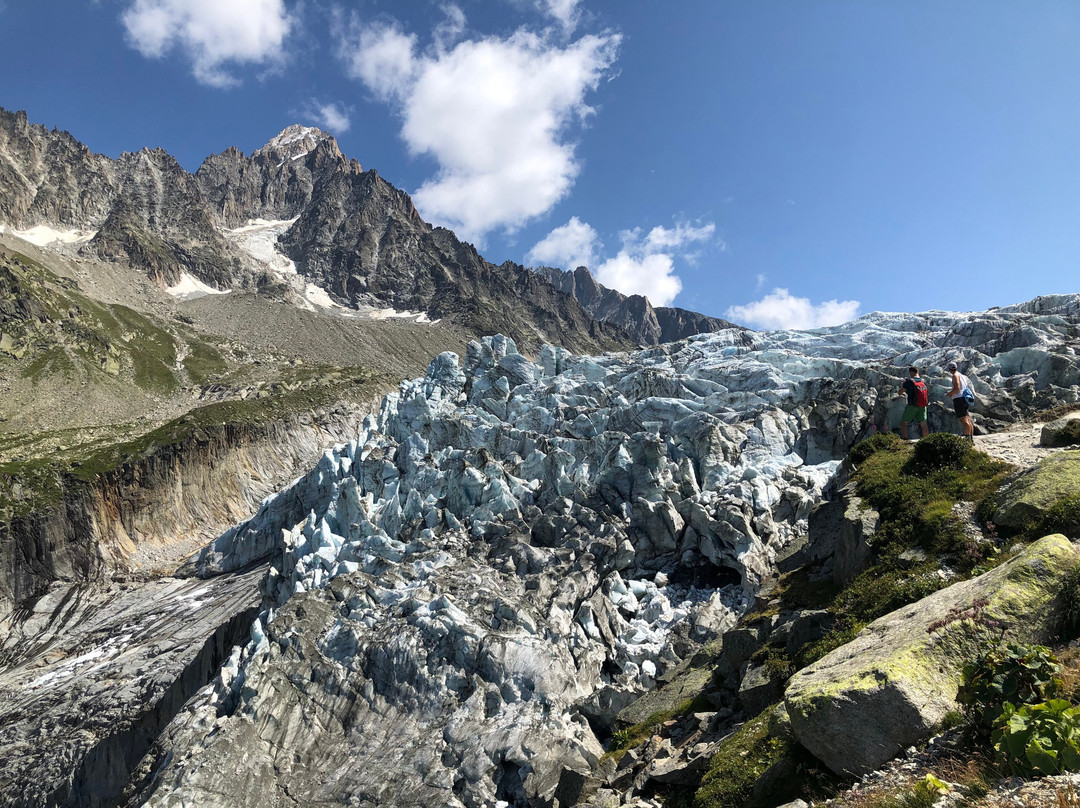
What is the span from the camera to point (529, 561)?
43938 mm

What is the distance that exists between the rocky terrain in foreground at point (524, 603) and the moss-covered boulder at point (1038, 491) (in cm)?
71

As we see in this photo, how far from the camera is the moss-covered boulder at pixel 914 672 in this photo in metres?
9.12

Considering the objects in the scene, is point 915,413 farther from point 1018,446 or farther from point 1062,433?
point 1062,433

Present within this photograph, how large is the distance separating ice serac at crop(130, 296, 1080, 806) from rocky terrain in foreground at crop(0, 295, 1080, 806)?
0.19 m

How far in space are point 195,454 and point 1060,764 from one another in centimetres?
12359

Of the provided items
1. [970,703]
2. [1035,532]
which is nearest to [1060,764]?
[970,703]

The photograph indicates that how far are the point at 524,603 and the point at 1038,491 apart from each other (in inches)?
1194

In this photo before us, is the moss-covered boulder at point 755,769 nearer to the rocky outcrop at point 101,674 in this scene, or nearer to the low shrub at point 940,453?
the low shrub at point 940,453

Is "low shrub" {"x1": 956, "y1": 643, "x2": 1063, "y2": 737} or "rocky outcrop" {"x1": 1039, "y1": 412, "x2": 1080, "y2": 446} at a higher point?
"rocky outcrop" {"x1": 1039, "y1": 412, "x2": 1080, "y2": 446}

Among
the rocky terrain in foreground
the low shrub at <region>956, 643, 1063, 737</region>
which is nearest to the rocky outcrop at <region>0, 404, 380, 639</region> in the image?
the rocky terrain in foreground

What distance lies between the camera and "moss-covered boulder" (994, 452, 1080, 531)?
14.6 meters

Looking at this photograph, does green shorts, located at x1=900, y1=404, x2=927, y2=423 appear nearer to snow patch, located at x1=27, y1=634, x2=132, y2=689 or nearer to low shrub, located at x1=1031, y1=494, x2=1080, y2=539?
low shrub, located at x1=1031, y1=494, x2=1080, y2=539

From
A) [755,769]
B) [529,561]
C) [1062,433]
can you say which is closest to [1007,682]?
[755,769]

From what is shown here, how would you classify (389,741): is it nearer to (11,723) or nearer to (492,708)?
(492,708)
